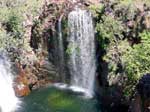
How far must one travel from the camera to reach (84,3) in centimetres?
2292

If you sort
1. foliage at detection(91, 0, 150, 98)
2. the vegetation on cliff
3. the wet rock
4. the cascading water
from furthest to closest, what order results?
the cascading water
the wet rock
the vegetation on cliff
foliage at detection(91, 0, 150, 98)

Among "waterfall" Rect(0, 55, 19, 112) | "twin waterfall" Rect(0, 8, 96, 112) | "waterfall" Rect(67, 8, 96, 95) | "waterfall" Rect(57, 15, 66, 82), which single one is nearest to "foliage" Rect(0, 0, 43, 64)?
"waterfall" Rect(0, 55, 19, 112)

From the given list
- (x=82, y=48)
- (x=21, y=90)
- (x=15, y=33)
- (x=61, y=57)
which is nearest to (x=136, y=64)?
(x=82, y=48)

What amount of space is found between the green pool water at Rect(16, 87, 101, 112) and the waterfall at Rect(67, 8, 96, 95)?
3.74 ft

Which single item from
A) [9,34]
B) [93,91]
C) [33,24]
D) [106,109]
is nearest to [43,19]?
[33,24]

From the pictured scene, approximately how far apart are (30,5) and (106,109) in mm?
7206

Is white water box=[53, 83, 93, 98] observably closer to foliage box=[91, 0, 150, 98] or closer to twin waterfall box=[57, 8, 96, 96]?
twin waterfall box=[57, 8, 96, 96]

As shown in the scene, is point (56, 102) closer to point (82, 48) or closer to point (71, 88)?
point (71, 88)

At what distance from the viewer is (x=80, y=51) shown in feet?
74.7

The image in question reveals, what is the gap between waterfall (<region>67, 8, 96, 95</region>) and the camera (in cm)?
2241

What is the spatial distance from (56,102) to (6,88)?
282cm

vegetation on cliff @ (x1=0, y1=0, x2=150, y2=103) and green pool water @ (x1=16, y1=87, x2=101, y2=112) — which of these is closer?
vegetation on cliff @ (x1=0, y1=0, x2=150, y2=103)

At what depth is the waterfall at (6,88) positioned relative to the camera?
69.0 feet

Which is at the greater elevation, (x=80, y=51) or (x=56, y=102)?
(x=80, y=51)
